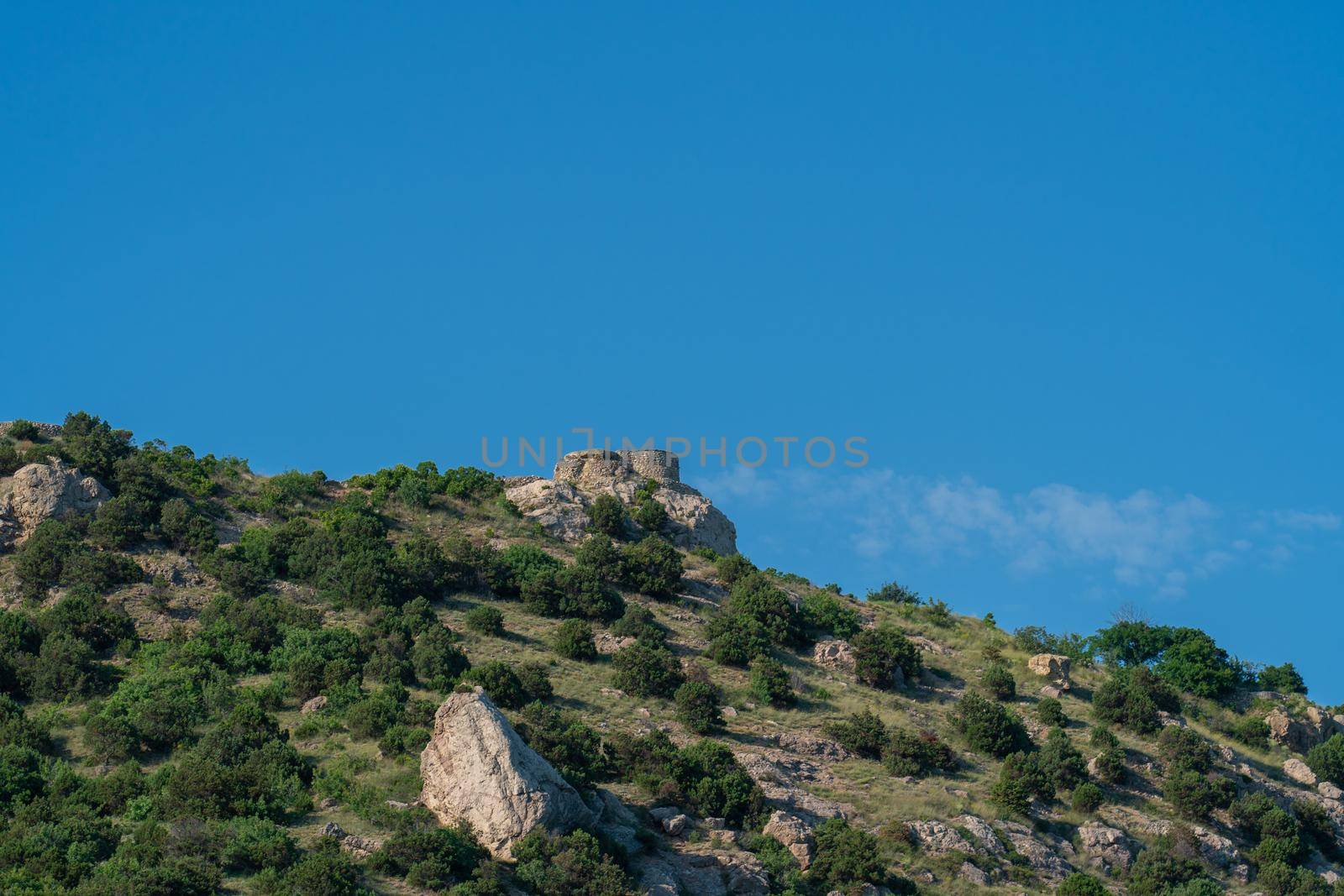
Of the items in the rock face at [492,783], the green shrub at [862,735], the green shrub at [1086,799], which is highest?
the green shrub at [862,735]

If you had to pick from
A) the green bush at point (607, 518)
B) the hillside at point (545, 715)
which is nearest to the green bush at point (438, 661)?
the hillside at point (545, 715)

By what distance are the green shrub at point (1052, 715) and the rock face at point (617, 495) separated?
1527cm

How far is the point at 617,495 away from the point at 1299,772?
2475 centimetres

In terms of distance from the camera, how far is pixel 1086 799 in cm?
3994

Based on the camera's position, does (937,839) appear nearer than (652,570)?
Yes

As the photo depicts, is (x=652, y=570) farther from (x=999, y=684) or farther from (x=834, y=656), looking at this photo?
(x=999, y=684)

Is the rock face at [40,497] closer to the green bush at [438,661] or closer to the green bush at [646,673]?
the green bush at [438,661]

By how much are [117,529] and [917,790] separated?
24.1 meters

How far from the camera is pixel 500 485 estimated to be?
56.8 m

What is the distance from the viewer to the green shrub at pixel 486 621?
4403cm

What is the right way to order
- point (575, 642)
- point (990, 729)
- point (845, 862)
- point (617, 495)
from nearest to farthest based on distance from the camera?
1. point (845, 862)
2. point (990, 729)
3. point (575, 642)
4. point (617, 495)

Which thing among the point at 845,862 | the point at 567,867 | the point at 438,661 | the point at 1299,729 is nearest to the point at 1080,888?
the point at 845,862

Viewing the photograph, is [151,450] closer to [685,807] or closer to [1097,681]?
[685,807]

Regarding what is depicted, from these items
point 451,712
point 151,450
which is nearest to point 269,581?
point 151,450
